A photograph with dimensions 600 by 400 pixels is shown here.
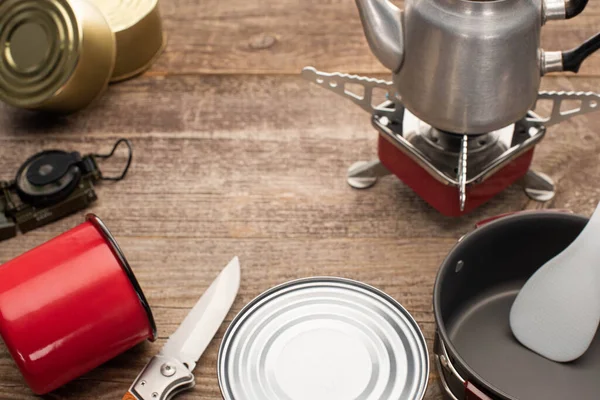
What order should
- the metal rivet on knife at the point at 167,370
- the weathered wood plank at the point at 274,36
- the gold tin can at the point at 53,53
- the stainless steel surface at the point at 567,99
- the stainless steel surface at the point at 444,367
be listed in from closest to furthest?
the stainless steel surface at the point at 444,367 < the metal rivet on knife at the point at 167,370 < the stainless steel surface at the point at 567,99 < the gold tin can at the point at 53,53 < the weathered wood plank at the point at 274,36

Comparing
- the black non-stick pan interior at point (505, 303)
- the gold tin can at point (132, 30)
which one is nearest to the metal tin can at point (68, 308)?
the black non-stick pan interior at point (505, 303)

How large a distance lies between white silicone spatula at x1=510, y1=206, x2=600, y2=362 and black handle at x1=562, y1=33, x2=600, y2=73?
0.17 metres

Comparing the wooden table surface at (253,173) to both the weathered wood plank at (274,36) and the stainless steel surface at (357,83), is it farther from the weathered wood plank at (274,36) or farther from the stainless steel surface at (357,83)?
the stainless steel surface at (357,83)

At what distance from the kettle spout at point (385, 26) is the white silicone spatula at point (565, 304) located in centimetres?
25

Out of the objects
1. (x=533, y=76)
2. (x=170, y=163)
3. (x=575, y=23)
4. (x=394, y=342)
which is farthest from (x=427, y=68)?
(x=575, y=23)

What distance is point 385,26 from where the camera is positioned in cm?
79

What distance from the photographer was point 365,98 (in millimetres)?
912

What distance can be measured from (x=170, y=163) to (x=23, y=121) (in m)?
0.23

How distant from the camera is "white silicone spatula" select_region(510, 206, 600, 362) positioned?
0.73m

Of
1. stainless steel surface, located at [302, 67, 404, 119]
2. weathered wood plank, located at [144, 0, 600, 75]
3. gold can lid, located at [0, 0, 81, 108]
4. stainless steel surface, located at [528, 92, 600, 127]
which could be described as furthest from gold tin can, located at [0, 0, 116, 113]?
stainless steel surface, located at [528, 92, 600, 127]

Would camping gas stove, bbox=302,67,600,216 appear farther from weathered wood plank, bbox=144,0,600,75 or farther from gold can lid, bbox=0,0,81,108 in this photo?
gold can lid, bbox=0,0,81,108

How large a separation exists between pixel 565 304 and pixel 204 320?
350mm

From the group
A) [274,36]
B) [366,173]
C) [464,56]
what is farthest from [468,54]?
[274,36]

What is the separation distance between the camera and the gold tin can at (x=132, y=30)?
1.08 m
